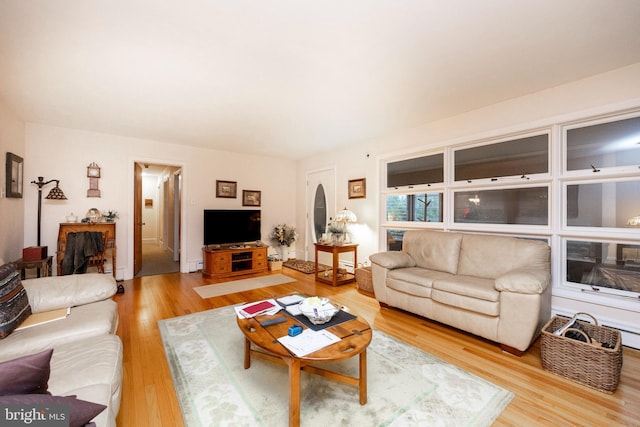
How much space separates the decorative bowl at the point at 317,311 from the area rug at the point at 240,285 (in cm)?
229

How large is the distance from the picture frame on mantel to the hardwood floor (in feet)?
6.31

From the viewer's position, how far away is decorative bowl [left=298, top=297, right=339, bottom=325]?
→ 1.81 meters

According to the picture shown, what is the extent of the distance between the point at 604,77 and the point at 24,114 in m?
6.57

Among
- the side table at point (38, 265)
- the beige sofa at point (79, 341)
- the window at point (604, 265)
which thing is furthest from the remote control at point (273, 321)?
the side table at point (38, 265)

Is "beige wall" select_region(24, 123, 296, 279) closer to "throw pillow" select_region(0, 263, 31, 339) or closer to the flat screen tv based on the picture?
the flat screen tv

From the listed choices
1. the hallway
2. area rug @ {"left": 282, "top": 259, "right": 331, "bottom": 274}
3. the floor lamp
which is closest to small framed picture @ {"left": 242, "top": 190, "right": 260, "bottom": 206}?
area rug @ {"left": 282, "top": 259, "right": 331, "bottom": 274}

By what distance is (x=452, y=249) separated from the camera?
3148 mm

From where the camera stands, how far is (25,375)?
0.81 m

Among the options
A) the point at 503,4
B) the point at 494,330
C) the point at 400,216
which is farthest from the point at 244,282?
the point at 503,4

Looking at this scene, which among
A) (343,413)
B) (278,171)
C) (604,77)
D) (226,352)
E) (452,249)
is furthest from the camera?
(278,171)

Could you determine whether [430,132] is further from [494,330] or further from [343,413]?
[343,413]

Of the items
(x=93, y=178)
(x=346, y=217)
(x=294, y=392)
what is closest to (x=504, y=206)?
(x=346, y=217)

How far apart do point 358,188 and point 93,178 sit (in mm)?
4351

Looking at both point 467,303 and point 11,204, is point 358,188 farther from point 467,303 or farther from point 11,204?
point 11,204
